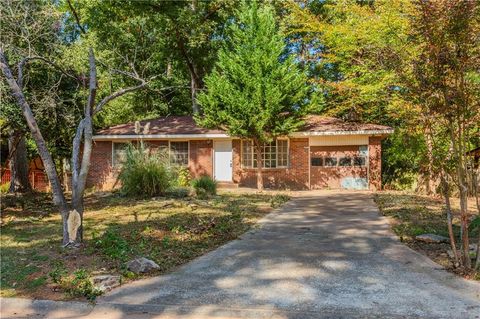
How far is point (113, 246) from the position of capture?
272 inches

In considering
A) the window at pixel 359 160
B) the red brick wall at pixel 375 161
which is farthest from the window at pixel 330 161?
the red brick wall at pixel 375 161

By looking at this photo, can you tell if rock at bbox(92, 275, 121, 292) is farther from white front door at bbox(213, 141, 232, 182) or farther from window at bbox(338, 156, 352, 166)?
window at bbox(338, 156, 352, 166)

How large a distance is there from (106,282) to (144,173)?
874 cm

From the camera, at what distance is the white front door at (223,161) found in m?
19.8

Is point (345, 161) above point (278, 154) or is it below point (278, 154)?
below

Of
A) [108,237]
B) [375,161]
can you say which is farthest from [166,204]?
[375,161]

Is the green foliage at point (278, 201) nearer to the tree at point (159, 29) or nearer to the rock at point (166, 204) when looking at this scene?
the rock at point (166, 204)

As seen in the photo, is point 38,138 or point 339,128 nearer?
point 38,138

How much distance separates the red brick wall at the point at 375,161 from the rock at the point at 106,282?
14871mm

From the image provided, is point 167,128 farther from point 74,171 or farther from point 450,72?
point 450,72

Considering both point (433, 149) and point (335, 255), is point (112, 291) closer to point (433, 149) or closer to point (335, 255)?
point (335, 255)

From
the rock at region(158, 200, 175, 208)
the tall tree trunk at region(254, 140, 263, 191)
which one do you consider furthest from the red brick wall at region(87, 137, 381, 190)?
the rock at region(158, 200, 175, 208)

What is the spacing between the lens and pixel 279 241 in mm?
7742

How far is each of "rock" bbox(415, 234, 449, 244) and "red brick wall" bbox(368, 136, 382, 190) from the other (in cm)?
1110
